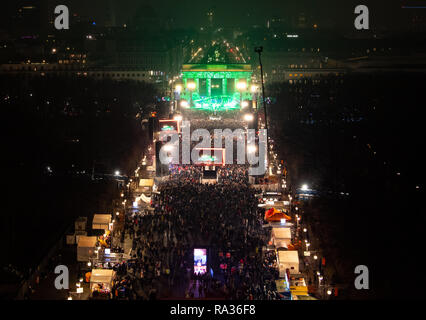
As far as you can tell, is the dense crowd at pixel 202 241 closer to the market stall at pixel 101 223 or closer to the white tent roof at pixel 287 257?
the white tent roof at pixel 287 257

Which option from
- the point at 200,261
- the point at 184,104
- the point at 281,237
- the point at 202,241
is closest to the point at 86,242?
the point at 202,241

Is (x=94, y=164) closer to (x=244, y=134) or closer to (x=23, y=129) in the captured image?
(x=244, y=134)

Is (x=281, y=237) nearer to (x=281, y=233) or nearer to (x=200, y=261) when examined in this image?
(x=281, y=233)

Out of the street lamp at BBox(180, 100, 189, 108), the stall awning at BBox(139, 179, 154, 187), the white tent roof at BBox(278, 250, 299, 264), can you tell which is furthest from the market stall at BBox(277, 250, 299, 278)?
the street lamp at BBox(180, 100, 189, 108)

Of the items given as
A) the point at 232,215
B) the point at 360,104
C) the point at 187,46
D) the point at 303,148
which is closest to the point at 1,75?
the point at 187,46

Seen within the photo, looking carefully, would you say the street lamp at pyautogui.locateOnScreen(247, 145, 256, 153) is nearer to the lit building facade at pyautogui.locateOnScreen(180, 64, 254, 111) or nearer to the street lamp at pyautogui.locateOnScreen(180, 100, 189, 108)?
the street lamp at pyautogui.locateOnScreen(180, 100, 189, 108)

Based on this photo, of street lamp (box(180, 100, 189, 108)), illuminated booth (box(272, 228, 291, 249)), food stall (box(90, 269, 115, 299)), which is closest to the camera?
food stall (box(90, 269, 115, 299))
